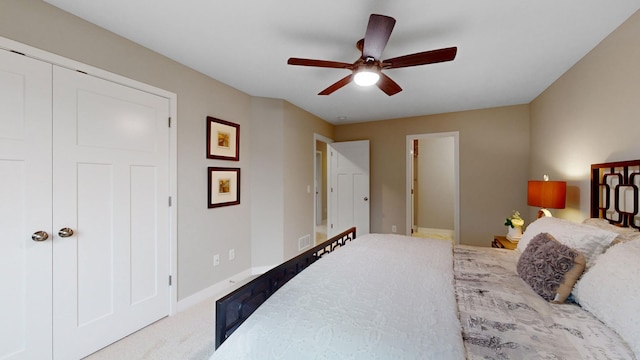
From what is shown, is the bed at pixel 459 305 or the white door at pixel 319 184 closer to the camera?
the bed at pixel 459 305

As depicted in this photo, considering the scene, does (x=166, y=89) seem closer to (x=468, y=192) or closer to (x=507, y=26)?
(x=507, y=26)

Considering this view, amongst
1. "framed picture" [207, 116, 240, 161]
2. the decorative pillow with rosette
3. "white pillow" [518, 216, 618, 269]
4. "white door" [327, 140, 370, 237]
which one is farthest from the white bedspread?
"white door" [327, 140, 370, 237]

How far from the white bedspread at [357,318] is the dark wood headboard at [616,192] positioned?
1.36 metres

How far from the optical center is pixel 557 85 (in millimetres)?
2674

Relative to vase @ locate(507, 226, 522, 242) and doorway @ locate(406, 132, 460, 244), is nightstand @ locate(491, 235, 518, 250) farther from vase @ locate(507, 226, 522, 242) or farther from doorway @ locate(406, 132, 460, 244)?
doorway @ locate(406, 132, 460, 244)

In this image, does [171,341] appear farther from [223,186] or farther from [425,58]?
[425,58]

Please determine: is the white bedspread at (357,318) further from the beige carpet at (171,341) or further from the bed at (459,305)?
the beige carpet at (171,341)

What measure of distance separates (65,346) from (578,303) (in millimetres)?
3098

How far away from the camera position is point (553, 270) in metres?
1.27

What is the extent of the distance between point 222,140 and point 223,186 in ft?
1.77

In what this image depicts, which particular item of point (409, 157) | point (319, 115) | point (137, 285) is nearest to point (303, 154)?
point (319, 115)

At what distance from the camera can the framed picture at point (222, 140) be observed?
2668 millimetres

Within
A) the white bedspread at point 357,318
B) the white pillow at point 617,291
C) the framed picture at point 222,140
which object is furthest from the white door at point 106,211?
the white pillow at point 617,291

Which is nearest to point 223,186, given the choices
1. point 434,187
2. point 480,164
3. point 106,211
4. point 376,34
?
point 106,211
